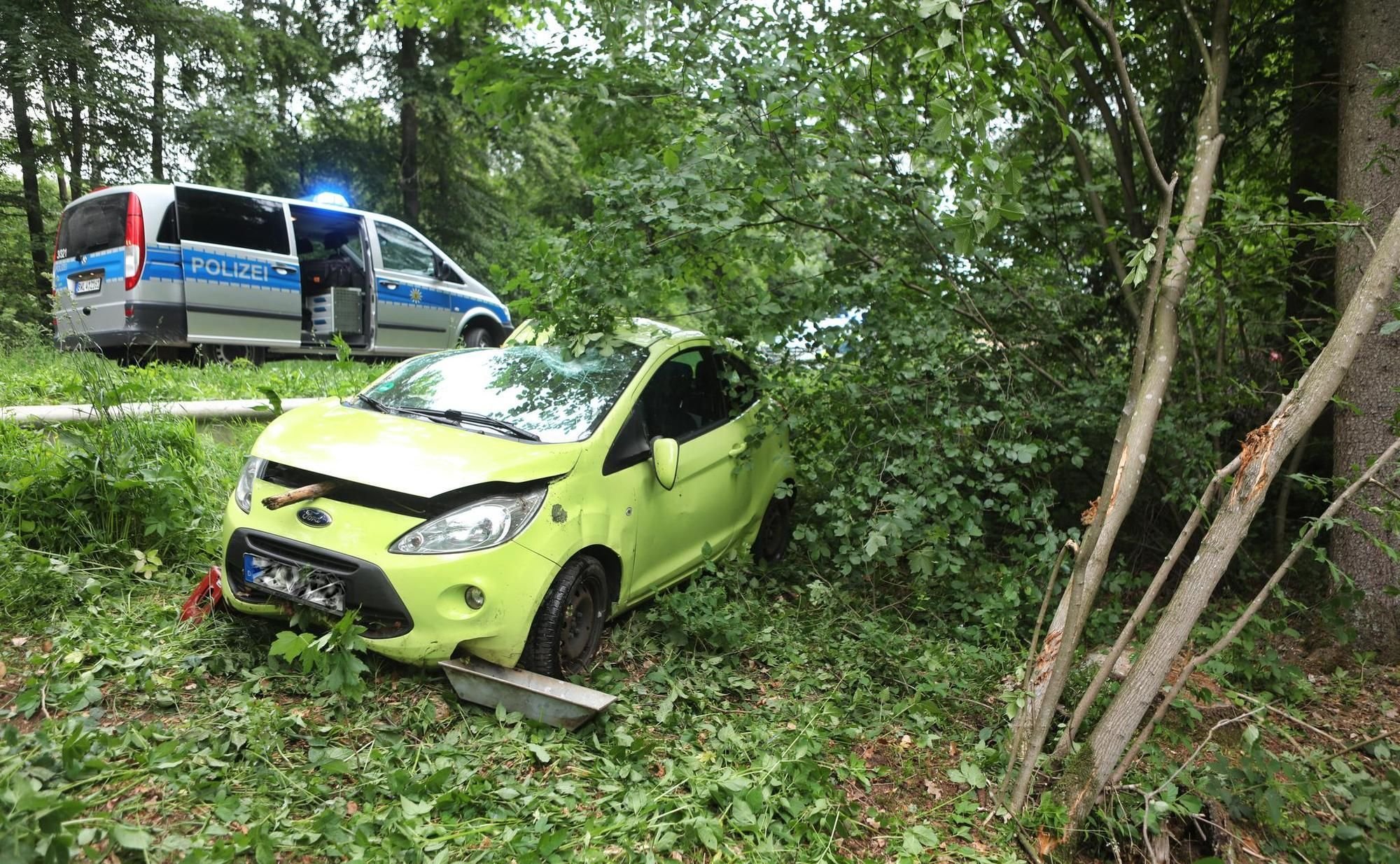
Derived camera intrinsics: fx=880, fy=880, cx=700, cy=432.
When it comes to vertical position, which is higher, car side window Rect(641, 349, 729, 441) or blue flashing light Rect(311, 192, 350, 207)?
blue flashing light Rect(311, 192, 350, 207)

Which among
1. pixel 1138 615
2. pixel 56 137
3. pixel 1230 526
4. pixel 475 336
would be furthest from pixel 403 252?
pixel 1230 526

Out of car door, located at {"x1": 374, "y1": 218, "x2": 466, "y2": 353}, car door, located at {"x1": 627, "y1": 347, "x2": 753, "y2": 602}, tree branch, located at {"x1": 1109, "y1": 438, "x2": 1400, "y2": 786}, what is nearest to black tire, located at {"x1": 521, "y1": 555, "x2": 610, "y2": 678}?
car door, located at {"x1": 627, "y1": 347, "x2": 753, "y2": 602}

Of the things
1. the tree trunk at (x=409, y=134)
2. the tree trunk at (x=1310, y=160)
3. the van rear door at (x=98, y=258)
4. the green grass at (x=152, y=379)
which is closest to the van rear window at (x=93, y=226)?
the van rear door at (x=98, y=258)

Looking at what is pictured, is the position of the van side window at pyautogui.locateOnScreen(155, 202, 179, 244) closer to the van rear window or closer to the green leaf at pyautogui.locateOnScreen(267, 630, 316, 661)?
the van rear window

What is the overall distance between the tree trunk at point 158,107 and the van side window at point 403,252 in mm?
5078

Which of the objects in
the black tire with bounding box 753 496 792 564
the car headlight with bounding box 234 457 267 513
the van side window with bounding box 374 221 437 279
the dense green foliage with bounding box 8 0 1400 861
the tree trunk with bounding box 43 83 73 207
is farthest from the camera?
the tree trunk with bounding box 43 83 73 207

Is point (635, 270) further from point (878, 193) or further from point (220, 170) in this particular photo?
point (220, 170)

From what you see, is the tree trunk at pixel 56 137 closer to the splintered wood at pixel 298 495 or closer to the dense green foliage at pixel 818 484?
the dense green foliage at pixel 818 484

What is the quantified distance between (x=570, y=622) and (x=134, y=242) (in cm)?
627

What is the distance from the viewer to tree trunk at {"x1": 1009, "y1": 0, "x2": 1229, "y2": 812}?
3.23 meters

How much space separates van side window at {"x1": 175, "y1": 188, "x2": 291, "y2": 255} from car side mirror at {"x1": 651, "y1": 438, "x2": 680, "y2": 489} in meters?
6.04

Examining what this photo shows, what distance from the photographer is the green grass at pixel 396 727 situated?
260 centimetres

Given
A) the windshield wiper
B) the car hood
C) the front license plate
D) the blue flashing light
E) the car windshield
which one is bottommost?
the front license plate

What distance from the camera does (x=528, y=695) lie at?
3.27 meters
